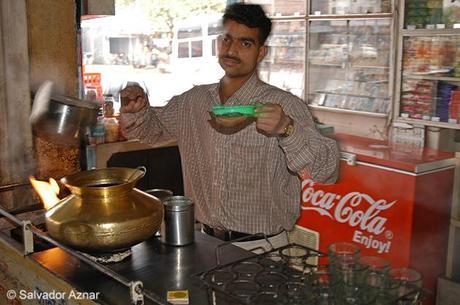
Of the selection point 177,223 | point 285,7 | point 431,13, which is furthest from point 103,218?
point 285,7

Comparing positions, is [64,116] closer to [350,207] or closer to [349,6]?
[350,207]

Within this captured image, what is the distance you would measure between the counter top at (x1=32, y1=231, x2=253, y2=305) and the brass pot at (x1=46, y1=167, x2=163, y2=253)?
9 cm

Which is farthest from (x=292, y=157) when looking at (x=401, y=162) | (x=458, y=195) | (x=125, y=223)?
(x=458, y=195)

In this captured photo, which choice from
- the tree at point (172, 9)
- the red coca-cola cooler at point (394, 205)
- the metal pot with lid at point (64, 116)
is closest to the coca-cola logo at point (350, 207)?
the red coca-cola cooler at point (394, 205)

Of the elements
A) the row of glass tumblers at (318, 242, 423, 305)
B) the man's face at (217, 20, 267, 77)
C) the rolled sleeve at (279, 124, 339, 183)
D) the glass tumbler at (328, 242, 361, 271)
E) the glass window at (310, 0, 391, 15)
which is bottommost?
the row of glass tumblers at (318, 242, 423, 305)

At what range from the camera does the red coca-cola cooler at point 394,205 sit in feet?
10.8

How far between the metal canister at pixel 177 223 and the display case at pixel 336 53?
2.90 meters

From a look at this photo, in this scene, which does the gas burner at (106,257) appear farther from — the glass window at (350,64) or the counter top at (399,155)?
the glass window at (350,64)

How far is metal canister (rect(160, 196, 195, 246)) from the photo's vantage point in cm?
182

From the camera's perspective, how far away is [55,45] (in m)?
2.48

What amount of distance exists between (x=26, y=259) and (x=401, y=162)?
236 centimetres

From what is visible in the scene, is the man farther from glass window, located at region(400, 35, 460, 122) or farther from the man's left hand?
glass window, located at region(400, 35, 460, 122)

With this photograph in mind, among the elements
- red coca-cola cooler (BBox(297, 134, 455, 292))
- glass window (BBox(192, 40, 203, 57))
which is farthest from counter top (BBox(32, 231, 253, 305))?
glass window (BBox(192, 40, 203, 57))

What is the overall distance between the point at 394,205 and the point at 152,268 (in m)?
2.12
